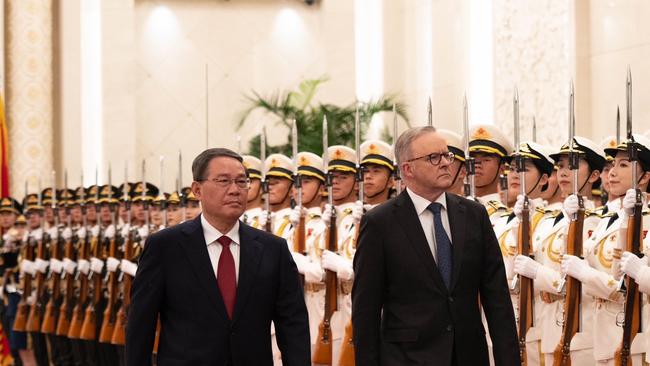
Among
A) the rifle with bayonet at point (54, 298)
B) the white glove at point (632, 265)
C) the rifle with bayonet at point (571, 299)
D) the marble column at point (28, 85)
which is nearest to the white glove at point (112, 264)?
the rifle with bayonet at point (54, 298)

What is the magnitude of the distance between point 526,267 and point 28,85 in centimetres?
1250

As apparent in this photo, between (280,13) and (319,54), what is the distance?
792 millimetres

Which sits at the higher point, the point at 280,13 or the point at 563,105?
the point at 280,13

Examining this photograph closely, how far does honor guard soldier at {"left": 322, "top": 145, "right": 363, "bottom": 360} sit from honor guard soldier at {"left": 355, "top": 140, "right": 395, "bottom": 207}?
0.44 feet

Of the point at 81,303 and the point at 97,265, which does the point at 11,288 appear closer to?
the point at 81,303

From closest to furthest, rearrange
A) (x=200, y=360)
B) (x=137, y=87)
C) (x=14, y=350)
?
1. (x=200, y=360)
2. (x=14, y=350)
3. (x=137, y=87)

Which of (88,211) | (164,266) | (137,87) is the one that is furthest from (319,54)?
(164,266)

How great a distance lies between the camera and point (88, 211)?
1286 centimetres

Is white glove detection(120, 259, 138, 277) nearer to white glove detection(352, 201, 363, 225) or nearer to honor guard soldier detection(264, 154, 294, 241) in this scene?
honor guard soldier detection(264, 154, 294, 241)

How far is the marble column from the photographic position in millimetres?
17875

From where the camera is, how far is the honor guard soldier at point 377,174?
8.25 m

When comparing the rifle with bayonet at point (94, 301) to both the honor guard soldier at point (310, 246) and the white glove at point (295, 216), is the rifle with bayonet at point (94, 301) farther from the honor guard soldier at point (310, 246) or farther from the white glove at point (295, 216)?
the white glove at point (295, 216)

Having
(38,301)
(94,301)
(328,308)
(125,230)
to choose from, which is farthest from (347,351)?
(38,301)

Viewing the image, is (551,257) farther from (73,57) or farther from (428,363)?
(73,57)
